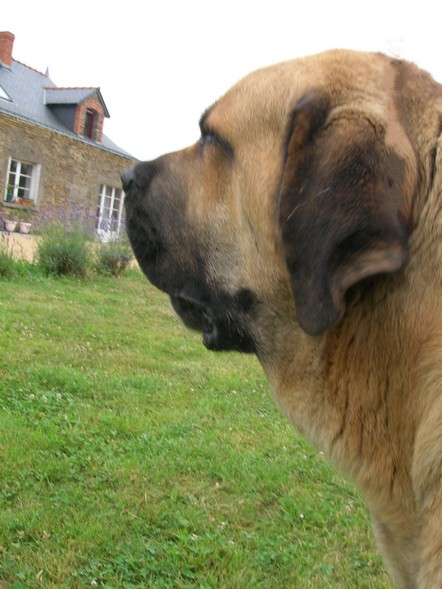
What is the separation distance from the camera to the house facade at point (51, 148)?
23.9 m

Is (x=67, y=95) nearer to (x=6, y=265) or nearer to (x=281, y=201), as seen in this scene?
(x=6, y=265)

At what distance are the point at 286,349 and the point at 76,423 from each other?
3.22 meters

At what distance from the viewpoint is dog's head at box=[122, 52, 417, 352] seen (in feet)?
5.39

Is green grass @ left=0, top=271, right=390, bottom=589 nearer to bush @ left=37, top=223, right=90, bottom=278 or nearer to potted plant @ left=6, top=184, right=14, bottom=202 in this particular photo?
bush @ left=37, top=223, right=90, bottom=278

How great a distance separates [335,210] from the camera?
5.43 feet

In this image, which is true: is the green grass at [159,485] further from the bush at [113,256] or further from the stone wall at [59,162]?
the stone wall at [59,162]

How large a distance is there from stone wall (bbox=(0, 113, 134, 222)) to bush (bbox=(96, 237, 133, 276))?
10.5 m

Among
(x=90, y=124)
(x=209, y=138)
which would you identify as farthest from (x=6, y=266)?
(x=90, y=124)

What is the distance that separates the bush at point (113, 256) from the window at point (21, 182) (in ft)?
39.4

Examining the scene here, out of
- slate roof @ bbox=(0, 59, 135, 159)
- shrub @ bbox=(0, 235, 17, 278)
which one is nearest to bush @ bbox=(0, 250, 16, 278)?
shrub @ bbox=(0, 235, 17, 278)

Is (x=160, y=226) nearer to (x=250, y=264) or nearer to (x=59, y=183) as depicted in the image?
(x=250, y=264)

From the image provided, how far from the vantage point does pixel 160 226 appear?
2.44 m

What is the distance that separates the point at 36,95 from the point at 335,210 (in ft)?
93.0

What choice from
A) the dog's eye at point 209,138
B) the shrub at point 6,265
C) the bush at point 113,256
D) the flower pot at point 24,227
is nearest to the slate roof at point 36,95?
the flower pot at point 24,227
